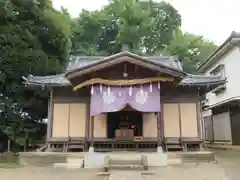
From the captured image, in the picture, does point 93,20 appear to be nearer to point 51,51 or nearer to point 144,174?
point 51,51

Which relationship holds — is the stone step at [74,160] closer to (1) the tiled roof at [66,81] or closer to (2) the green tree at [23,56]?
(1) the tiled roof at [66,81]

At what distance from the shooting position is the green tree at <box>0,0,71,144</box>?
580 inches

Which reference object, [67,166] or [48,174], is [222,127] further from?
[48,174]

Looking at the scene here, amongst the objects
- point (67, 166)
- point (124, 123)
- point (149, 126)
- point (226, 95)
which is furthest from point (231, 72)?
point (67, 166)

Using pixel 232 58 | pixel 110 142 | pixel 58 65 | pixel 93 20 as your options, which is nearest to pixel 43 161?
pixel 110 142

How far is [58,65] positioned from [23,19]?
3.18m

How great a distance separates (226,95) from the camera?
56.8 feet

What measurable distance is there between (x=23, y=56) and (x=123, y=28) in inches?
685

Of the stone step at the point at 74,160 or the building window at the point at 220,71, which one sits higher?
the building window at the point at 220,71

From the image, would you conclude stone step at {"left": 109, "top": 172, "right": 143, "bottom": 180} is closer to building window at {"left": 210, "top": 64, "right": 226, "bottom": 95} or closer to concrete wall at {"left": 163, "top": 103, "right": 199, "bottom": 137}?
concrete wall at {"left": 163, "top": 103, "right": 199, "bottom": 137}

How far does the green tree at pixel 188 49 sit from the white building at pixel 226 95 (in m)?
10.9

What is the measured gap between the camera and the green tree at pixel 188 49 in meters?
31.2

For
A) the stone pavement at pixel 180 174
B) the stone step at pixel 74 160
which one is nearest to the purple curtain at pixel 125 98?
the stone step at pixel 74 160

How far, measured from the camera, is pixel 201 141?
1234 centimetres
